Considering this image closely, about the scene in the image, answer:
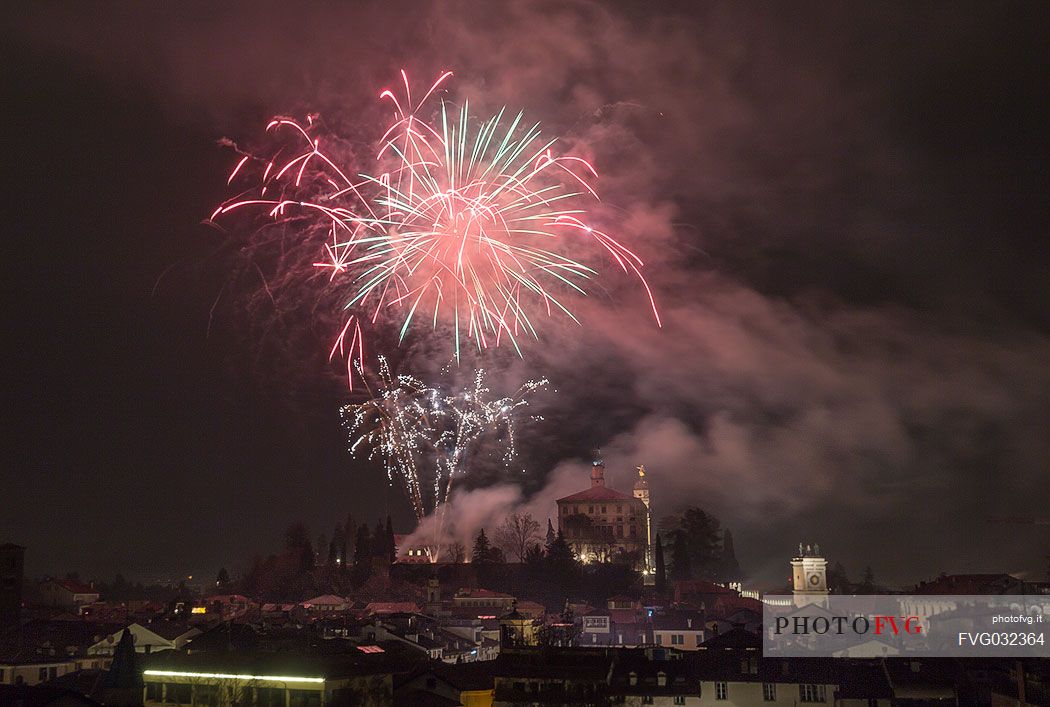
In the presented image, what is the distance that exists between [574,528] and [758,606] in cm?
4097

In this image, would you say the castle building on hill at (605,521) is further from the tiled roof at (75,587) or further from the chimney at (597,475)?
the tiled roof at (75,587)

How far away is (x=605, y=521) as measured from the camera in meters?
113

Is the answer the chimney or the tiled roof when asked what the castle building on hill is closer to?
the chimney

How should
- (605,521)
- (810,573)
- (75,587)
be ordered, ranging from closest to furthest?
(810,573) → (75,587) → (605,521)

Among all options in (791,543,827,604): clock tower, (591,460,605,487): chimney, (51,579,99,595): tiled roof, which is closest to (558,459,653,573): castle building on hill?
(591,460,605,487): chimney

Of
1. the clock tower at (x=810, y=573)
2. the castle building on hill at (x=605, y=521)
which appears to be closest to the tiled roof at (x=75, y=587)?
the castle building on hill at (x=605, y=521)

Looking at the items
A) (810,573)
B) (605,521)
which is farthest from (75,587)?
(810,573)

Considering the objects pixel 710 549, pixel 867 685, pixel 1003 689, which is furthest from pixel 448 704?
pixel 710 549

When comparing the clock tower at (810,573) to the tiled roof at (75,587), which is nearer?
the clock tower at (810,573)

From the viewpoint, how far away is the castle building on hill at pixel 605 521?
4245 inches

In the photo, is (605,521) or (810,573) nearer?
(810,573)

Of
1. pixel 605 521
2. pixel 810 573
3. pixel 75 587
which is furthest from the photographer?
pixel 605 521

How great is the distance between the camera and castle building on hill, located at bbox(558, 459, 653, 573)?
107812 mm

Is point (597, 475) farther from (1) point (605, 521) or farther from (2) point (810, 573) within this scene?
(2) point (810, 573)
